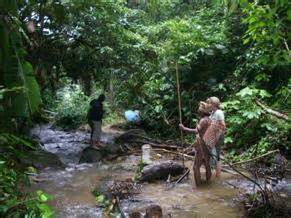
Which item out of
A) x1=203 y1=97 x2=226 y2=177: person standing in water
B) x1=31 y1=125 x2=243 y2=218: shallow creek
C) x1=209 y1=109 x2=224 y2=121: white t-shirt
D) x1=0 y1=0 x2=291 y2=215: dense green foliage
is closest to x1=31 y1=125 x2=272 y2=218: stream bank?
x1=31 y1=125 x2=243 y2=218: shallow creek

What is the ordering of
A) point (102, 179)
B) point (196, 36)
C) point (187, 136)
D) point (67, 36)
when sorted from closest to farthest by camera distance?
point (102, 179) → point (67, 36) → point (187, 136) → point (196, 36)

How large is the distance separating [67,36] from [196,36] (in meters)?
4.49

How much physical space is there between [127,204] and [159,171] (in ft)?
5.69

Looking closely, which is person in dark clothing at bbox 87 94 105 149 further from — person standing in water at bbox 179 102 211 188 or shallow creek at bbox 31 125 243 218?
person standing in water at bbox 179 102 211 188

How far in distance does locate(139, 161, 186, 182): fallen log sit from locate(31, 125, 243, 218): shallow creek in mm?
201

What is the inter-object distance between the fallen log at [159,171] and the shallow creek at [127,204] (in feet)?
0.66

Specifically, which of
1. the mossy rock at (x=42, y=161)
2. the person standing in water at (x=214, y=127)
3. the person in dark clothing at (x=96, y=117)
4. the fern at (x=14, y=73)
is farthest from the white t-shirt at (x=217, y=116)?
the person in dark clothing at (x=96, y=117)

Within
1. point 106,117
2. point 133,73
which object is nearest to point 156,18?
point 106,117

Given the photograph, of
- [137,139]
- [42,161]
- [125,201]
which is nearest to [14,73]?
[125,201]

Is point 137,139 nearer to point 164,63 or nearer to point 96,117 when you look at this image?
point 96,117

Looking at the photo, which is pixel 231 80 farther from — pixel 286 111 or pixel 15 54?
pixel 15 54

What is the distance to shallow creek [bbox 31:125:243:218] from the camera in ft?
22.3

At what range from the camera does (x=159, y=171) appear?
876cm

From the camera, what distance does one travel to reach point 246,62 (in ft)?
43.3
